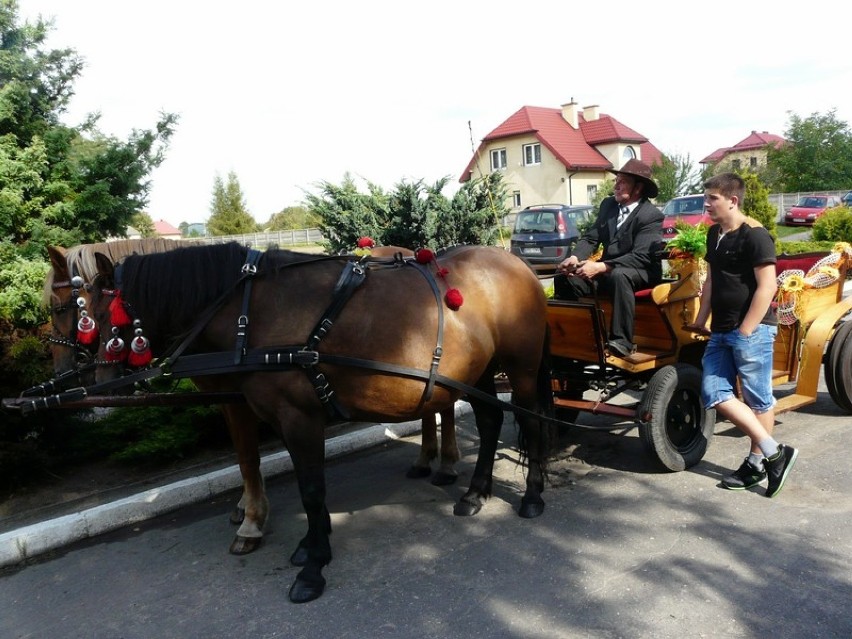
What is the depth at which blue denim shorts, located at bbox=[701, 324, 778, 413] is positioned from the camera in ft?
13.4

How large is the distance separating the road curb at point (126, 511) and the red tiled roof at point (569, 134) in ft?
118

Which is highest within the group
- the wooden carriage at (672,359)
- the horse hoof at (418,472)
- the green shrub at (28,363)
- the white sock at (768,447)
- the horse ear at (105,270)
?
the horse ear at (105,270)

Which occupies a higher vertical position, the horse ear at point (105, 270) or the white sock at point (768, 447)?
the horse ear at point (105, 270)

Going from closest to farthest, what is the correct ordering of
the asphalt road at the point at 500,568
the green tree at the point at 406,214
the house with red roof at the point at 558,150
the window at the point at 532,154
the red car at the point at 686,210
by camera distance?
the asphalt road at the point at 500,568, the green tree at the point at 406,214, the red car at the point at 686,210, the house with red roof at the point at 558,150, the window at the point at 532,154

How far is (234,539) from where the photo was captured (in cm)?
396

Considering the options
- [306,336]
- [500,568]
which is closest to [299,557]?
[500,568]

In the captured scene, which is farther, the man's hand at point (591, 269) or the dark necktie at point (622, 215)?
the dark necktie at point (622, 215)

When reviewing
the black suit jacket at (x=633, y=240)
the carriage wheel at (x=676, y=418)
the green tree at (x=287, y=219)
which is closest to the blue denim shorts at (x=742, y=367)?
the carriage wheel at (x=676, y=418)

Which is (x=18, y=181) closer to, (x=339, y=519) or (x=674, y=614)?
(x=339, y=519)

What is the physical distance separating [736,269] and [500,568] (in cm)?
231

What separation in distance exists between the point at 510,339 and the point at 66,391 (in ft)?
8.15

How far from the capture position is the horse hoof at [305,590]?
3.26 metres

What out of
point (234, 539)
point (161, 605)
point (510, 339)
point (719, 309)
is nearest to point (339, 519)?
point (234, 539)

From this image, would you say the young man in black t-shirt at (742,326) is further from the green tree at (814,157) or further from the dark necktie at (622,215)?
the green tree at (814,157)
